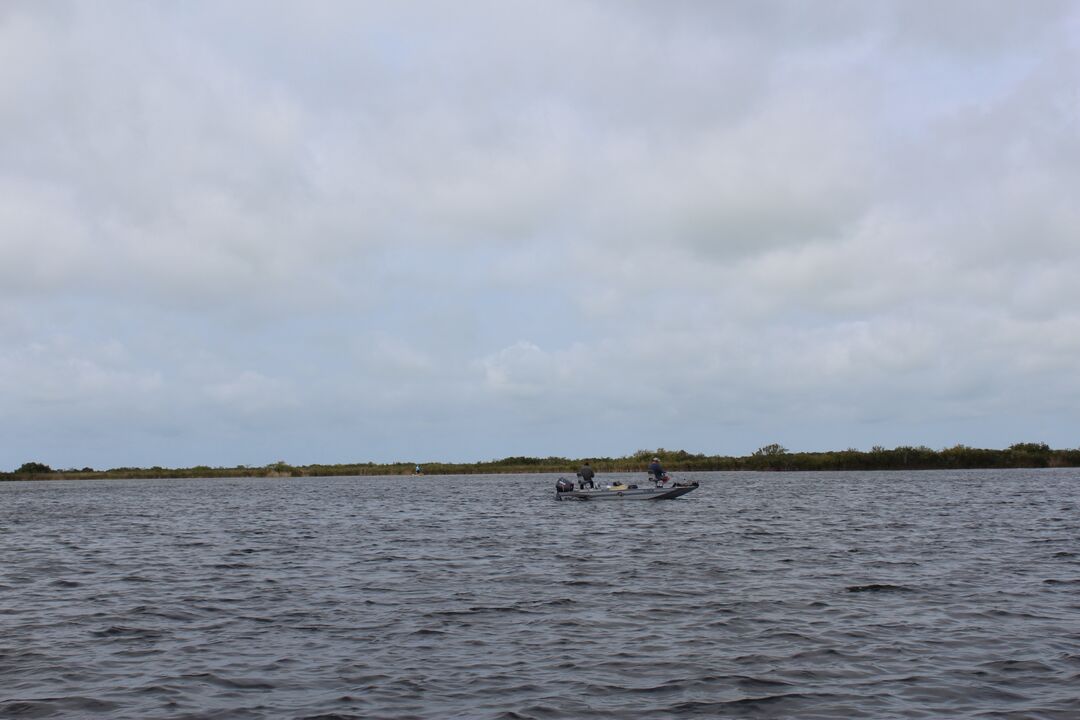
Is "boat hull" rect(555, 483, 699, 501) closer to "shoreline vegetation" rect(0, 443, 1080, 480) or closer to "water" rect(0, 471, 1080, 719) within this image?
"water" rect(0, 471, 1080, 719)

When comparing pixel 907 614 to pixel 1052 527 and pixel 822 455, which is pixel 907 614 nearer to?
pixel 1052 527

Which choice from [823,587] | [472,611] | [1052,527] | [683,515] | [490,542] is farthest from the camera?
[683,515]

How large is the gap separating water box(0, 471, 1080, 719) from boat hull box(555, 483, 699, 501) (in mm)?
18959

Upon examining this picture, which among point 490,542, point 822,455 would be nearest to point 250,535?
point 490,542

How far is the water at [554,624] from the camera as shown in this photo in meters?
12.2

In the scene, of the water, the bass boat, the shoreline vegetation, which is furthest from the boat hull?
the shoreline vegetation

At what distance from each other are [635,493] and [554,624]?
3894 centimetres

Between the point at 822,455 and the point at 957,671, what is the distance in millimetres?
103222

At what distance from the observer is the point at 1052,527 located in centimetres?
3503

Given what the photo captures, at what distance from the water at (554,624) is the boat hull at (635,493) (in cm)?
1896

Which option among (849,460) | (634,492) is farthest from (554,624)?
(849,460)

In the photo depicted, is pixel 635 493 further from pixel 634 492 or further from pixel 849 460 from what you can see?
pixel 849 460

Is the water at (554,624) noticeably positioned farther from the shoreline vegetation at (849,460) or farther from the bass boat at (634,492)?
the shoreline vegetation at (849,460)

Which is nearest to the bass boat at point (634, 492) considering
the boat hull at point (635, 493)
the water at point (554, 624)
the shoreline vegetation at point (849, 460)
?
the boat hull at point (635, 493)
